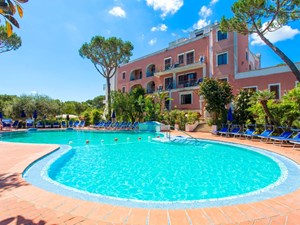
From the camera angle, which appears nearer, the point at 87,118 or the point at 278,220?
the point at 278,220

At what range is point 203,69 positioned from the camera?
80.0 ft

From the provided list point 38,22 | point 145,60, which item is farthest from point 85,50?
point 38,22

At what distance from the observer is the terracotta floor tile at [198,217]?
Result: 2.62 meters

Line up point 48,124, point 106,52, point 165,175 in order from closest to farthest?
point 165,175 → point 48,124 → point 106,52

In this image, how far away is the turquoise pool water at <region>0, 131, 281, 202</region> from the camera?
473 centimetres

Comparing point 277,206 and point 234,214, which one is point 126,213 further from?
point 277,206

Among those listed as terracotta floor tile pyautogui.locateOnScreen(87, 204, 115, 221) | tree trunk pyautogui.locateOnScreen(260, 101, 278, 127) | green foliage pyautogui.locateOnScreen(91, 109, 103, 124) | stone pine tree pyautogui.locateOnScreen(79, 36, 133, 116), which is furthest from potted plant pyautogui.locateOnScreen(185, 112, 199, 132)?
terracotta floor tile pyautogui.locateOnScreen(87, 204, 115, 221)

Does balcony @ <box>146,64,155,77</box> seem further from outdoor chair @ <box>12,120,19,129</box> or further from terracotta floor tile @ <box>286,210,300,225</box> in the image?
terracotta floor tile @ <box>286,210,300,225</box>

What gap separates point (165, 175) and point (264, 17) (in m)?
14.7

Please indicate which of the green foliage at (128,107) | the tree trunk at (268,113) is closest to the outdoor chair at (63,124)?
the green foliage at (128,107)

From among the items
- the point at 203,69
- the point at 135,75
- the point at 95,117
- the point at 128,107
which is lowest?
the point at 95,117

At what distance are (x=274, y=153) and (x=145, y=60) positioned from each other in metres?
28.1

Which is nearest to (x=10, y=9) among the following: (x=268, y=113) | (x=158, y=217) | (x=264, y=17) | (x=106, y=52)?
(x=158, y=217)

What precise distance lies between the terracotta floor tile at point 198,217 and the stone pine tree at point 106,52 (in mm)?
25414
